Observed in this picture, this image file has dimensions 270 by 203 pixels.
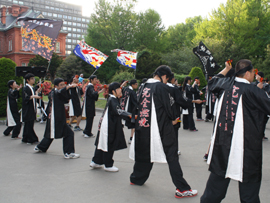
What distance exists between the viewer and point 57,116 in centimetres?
582

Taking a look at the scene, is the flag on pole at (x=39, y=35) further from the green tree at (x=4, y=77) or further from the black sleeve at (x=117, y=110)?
the black sleeve at (x=117, y=110)

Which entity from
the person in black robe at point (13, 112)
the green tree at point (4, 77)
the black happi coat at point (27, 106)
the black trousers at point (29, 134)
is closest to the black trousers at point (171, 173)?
the black trousers at point (29, 134)

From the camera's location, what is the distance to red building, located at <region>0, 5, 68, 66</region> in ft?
147

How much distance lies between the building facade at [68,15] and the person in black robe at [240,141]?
388 feet

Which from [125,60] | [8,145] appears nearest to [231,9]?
[125,60]

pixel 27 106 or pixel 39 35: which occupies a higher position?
pixel 39 35

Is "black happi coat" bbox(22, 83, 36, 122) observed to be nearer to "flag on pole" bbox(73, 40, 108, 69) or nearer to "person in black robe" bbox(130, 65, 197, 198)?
"flag on pole" bbox(73, 40, 108, 69)

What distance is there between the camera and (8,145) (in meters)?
7.09

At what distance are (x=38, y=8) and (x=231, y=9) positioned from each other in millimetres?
104067

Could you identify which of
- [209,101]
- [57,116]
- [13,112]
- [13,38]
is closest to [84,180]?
[57,116]

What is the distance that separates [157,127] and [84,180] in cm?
175

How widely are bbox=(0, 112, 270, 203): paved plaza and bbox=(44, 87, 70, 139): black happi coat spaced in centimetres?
59

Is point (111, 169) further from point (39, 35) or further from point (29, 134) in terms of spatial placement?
point (39, 35)

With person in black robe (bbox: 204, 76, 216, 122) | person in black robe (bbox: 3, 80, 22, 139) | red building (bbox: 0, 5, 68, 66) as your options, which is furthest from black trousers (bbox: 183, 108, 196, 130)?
red building (bbox: 0, 5, 68, 66)
